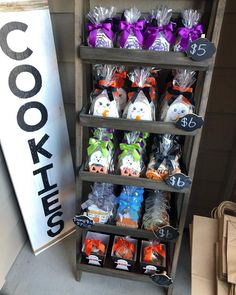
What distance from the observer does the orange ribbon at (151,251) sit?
1389 millimetres

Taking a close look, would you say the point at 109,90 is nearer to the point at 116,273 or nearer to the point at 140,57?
the point at 140,57

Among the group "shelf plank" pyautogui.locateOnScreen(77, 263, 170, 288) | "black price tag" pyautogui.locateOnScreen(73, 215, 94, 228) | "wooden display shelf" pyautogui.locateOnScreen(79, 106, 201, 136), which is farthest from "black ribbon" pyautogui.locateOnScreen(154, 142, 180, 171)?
"shelf plank" pyautogui.locateOnScreen(77, 263, 170, 288)

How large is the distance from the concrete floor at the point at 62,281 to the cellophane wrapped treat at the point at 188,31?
1.24 metres

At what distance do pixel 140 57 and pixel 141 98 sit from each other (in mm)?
163

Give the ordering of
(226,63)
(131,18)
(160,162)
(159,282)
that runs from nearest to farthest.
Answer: (131,18) < (160,162) < (226,63) < (159,282)

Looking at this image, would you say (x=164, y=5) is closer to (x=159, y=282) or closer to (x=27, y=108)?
(x=27, y=108)

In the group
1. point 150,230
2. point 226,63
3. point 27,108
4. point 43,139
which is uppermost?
point 226,63

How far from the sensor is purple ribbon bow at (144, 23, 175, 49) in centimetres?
97

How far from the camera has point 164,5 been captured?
1143mm

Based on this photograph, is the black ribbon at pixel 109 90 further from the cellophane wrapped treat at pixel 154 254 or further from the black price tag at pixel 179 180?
the cellophane wrapped treat at pixel 154 254

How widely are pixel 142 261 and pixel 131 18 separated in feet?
3.61

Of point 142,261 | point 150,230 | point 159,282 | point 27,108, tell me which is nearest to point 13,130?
point 27,108

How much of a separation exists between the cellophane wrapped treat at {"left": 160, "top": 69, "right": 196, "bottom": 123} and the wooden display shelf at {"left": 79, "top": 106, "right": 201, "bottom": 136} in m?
0.04

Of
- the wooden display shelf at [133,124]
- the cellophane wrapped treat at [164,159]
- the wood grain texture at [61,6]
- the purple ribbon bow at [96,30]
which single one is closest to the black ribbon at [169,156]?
the cellophane wrapped treat at [164,159]
